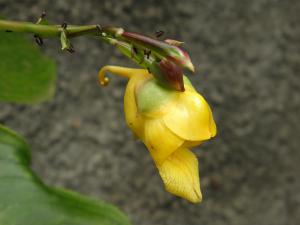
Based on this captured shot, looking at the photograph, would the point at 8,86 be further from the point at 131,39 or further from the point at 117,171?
the point at 117,171

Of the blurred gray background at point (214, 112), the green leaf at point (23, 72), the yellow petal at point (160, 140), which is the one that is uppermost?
the yellow petal at point (160, 140)

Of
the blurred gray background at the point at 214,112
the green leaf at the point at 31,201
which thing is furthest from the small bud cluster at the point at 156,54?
the blurred gray background at the point at 214,112

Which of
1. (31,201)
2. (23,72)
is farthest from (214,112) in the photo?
(31,201)

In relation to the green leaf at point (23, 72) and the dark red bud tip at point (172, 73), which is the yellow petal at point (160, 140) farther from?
the green leaf at point (23, 72)

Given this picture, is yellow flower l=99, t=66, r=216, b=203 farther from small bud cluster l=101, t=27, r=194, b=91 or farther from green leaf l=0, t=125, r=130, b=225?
green leaf l=0, t=125, r=130, b=225

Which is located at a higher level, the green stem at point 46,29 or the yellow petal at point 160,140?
the green stem at point 46,29

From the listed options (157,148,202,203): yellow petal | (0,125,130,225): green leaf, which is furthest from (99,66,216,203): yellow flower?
(0,125,130,225): green leaf
